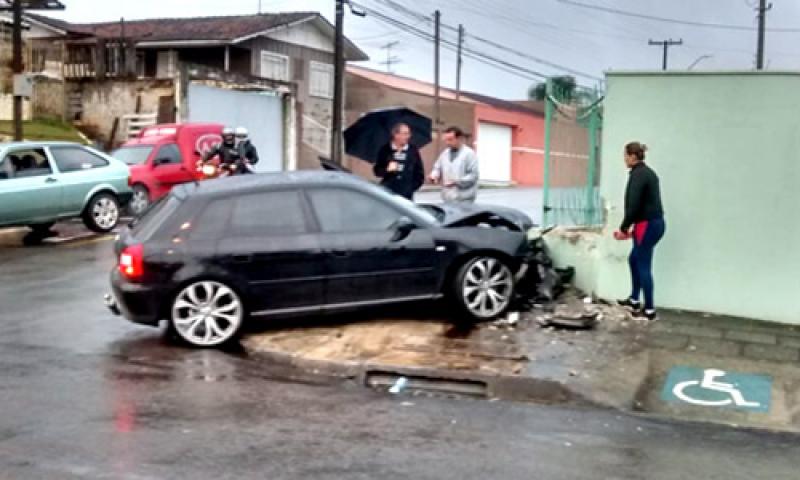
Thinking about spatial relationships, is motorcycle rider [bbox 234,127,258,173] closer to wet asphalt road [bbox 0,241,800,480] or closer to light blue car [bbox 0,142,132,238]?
light blue car [bbox 0,142,132,238]

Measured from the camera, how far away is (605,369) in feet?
26.8

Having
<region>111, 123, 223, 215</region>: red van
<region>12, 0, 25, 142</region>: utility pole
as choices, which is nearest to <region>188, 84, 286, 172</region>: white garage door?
<region>12, 0, 25, 142</region>: utility pole

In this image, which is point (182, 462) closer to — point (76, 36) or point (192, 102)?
point (192, 102)

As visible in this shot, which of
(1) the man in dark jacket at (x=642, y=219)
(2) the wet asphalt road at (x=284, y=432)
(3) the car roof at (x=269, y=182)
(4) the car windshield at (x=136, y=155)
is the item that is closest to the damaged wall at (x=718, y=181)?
(1) the man in dark jacket at (x=642, y=219)

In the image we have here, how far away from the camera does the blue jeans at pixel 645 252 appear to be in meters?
9.85

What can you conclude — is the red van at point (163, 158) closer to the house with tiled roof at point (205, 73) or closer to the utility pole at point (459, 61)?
the house with tiled roof at point (205, 73)

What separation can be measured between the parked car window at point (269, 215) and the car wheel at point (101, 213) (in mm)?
8382

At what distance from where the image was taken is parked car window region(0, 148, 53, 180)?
15.8m

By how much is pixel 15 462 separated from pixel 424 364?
11.4 feet

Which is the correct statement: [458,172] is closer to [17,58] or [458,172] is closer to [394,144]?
[394,144]

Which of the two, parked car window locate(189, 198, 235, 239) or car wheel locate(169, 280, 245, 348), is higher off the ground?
parked car window locate(189, 198, 235, 239)

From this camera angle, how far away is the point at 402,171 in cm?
1195

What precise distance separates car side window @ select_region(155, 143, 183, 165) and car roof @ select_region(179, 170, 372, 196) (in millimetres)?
11271

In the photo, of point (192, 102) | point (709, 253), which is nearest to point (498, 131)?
point (192, 102)
